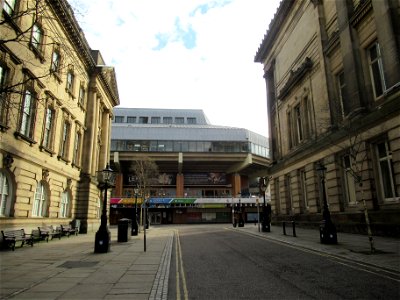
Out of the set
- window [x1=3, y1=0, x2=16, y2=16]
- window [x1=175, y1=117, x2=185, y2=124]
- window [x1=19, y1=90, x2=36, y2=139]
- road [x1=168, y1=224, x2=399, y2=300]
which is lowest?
road [x1=168, y1=224, x2=399, y2=300]

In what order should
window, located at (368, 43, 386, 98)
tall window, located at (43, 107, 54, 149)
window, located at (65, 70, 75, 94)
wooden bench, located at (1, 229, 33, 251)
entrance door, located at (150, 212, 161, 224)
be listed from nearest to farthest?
wooden bench, located at (1, 229, 33, 251) < window, located at (368, 43, 386, 98) < tall window, located at (43, 107, 54, 149) < window, located at (65, 70, 75, 94) < entrance door, located at (150, 212, 161, 224)

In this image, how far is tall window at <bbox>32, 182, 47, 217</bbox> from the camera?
22.4 meters

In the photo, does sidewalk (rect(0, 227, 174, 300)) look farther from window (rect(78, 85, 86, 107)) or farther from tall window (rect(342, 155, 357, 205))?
window (rect(78, 85, 86, 107))

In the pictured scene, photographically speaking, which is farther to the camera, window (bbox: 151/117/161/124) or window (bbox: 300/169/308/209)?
window (bbox: 151/117/161/124)

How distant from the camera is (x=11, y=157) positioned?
58.0 feet

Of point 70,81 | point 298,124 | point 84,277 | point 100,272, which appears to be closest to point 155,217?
point 298,124

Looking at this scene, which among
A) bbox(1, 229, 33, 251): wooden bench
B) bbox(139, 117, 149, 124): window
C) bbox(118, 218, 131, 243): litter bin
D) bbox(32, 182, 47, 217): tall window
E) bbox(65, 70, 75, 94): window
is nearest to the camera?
bbox(1, 229, 33, 251): wooden bench

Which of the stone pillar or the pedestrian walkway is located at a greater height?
the stone pillar

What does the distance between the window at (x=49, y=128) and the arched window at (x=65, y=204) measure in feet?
17.3

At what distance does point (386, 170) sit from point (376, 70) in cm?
632

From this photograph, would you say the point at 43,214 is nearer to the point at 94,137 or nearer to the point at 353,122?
the point at 94,137

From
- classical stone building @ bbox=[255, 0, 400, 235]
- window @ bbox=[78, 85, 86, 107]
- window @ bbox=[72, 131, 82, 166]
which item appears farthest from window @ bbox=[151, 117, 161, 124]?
window @ bbox=[72, 131, 82, 166]

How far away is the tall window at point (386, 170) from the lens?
18109 millimetres

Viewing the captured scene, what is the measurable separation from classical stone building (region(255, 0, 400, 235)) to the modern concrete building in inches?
1138
